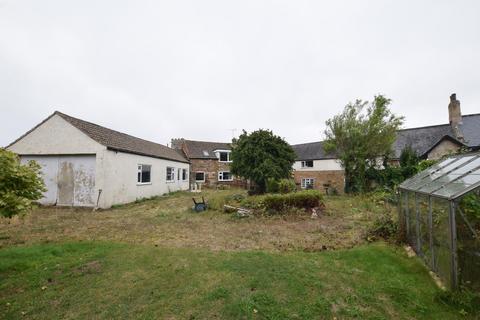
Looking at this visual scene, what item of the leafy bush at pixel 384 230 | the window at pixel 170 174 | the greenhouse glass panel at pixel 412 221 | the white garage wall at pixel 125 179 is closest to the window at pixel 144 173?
the white garage wall at pixel 125 179

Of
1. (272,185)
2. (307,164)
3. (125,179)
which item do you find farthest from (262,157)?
(307,164)

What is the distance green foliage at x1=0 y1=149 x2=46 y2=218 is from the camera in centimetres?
400

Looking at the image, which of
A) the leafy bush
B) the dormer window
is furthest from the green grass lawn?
the dormer window

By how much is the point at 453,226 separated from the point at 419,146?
74.7 ft

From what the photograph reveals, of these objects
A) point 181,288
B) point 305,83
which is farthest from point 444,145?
point 181,288

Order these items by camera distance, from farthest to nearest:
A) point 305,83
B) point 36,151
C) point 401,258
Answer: point 305,83
point 36,151
point 401,258

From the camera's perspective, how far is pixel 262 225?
356 inches

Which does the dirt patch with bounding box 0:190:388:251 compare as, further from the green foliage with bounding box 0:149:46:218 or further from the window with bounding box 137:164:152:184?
the window with bounding box 137:164:152:184

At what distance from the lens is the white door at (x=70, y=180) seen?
1256cm

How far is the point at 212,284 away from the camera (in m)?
4.14

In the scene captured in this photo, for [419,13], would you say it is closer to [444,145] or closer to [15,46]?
[444,145]

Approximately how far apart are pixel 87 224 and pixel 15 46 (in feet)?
31.2

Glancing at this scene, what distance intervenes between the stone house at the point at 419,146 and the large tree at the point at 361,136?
2.52 m

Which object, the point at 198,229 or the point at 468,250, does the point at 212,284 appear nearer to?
the point at 198,229
